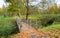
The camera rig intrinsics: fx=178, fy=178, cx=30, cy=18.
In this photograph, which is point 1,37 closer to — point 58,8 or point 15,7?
point 15,7

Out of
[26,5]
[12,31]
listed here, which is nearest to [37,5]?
[26,5]

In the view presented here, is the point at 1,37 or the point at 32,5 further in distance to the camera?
the point at 32,5

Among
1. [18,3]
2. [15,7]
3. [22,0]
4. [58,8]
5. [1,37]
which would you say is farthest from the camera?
[58,8]

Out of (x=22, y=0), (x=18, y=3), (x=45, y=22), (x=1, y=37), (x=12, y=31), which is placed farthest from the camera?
(x=18, y=3)

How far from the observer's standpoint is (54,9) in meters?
24.8

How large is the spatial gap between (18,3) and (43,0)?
2862 millimetres

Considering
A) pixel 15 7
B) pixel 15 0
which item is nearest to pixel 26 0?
pixel 15 0

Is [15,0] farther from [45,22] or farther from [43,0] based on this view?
[45,22]

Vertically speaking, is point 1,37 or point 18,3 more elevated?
point 18,3

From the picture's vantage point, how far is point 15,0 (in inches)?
755

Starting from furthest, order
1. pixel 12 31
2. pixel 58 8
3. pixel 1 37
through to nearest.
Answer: pixel 58 8 → pixel 12 31 → pixel 1 37

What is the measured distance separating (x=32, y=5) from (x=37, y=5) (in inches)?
20.0

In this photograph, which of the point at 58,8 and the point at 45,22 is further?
the point at 58,8

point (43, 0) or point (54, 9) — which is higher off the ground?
point (43, 0)
